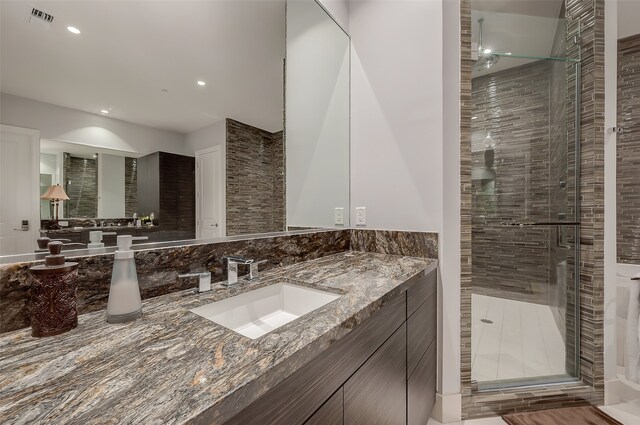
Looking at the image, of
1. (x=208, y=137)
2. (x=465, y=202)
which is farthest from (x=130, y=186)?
(x=465, y=202)

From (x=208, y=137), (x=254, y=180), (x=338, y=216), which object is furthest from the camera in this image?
(x=338, y=216)

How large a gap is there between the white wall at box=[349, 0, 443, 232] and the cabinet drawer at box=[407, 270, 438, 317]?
11.0 inches

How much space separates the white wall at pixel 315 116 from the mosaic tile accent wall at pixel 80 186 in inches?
31.5

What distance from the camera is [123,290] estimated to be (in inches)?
25.1

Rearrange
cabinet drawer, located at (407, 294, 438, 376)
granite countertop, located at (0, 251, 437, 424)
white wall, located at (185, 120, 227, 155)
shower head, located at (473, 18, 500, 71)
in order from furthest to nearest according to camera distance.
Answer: shower head, located at (473, 18, 500, 71)
cabinet drawer, located at (407, 294, 438, 376)
white wall, located at (185, 120, 227, 155)
granite countertop, located at (0, 251, 437, 424)

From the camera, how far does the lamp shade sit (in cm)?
61

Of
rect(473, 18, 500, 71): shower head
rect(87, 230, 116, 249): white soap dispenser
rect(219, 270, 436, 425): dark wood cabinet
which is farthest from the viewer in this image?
rect(473, 18, 500, 71): shower head

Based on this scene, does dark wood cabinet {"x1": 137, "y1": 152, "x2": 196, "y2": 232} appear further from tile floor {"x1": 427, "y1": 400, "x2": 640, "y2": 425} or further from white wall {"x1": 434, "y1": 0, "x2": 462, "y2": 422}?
tile floor {"x1": 427, "y1": 400, "x2": 640, "y2": 425}

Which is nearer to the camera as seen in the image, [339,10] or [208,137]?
[208,137]

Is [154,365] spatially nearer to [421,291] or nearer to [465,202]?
[421,291]

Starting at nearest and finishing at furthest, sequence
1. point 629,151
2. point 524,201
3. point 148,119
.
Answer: point 148,119, point 524,201, point 629,151

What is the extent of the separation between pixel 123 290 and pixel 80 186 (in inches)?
11.7

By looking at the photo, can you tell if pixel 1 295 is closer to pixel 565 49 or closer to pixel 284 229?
pixel 284 229

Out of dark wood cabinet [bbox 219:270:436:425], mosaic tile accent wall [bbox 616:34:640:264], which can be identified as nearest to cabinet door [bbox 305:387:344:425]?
dark wood cabinet [bbox 219:270:436:425]
